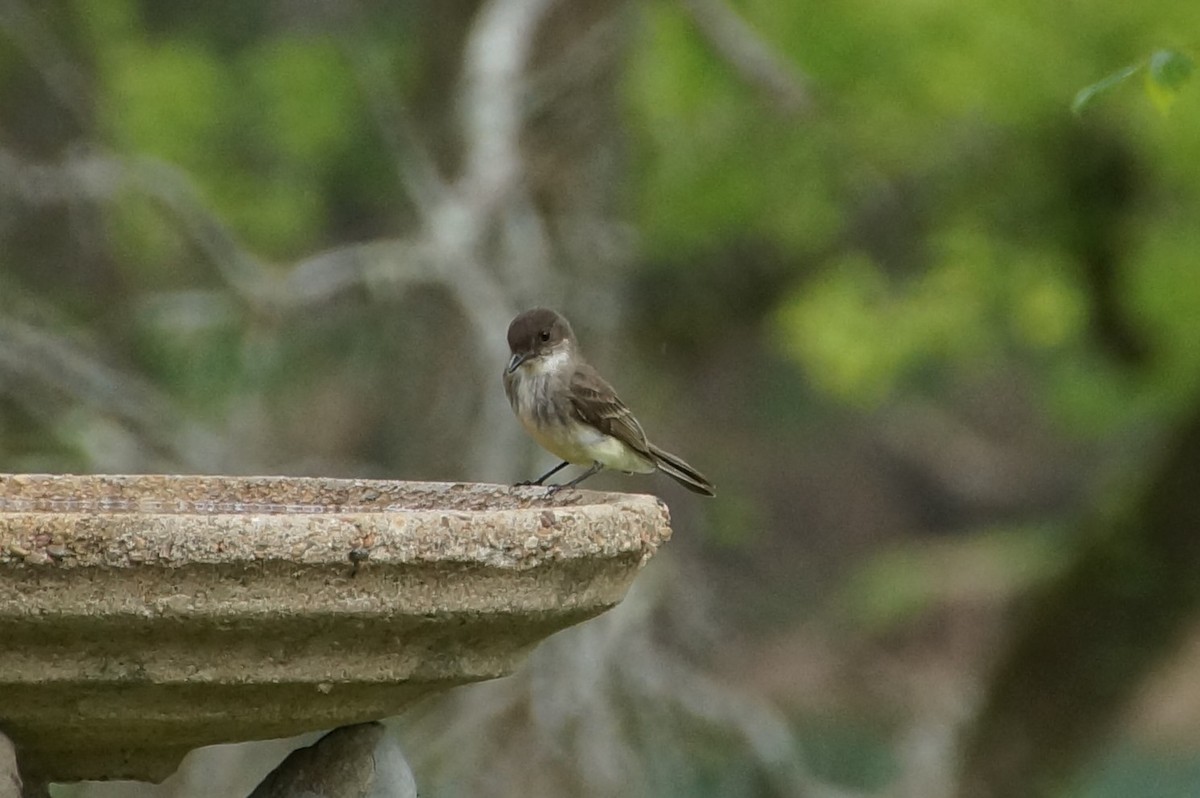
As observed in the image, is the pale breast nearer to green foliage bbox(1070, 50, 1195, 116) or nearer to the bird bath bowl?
the bird bath bowl

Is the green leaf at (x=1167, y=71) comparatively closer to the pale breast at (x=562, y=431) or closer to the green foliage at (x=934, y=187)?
the pale breast at (x=562, y=431)

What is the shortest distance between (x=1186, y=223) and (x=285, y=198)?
607 cm

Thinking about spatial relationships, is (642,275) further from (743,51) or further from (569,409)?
(569,409)

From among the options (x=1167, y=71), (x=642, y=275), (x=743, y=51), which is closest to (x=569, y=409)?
(x=1167, y=71)

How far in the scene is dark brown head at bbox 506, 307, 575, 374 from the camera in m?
5.05

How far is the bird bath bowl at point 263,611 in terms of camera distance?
7.96 ft

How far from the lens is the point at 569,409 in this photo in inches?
196

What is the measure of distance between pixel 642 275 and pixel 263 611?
8.13 meters

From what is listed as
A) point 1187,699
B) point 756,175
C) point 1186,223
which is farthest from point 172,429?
point 1187,699

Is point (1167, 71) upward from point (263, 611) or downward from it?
upward

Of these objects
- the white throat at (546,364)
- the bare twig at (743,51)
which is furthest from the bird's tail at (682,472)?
the bare twig at (743,51)

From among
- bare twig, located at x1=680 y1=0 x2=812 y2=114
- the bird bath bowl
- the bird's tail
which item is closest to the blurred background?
bare twig, located at x1=680 y1=0 x2=812 y2=114

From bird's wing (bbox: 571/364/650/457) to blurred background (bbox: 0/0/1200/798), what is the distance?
2158 mm

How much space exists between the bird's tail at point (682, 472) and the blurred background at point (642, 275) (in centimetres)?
214
